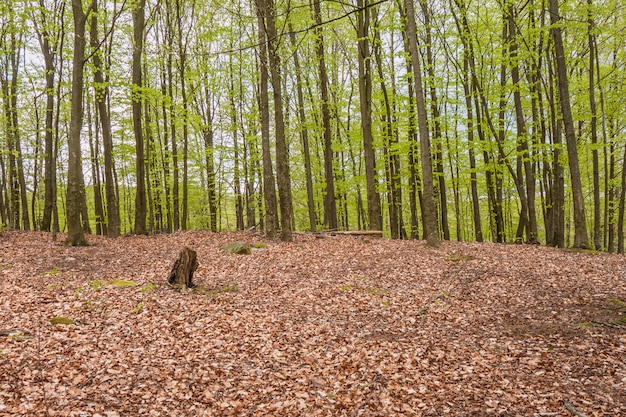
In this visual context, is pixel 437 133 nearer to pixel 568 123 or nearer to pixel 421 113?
pixel 568 123

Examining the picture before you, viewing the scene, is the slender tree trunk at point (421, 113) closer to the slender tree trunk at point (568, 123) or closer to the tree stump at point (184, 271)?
the slender tree trunk at point (568, 123)

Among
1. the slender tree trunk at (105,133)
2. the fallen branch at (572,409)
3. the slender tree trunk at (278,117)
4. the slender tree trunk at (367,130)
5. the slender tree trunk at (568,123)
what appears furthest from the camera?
the slender tree trunk at (367,130)

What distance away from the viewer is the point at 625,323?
622 cm

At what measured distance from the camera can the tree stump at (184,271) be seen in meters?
8.80

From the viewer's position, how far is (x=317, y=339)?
6.39 m

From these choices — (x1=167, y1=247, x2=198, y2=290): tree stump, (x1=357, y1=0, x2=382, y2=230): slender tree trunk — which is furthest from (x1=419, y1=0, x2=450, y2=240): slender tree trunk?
(x1=167, y1=247, x2=198, y2=290): tree stump

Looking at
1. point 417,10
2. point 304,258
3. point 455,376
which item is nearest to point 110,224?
point 304,258

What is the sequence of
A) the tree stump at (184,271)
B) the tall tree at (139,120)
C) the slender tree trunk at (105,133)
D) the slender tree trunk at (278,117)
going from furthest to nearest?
1. the tall tree at (139,120)
2. the slender tree trunk at (105,133)
3. the slender tree trunk at (278,117)
4. the tree stump at (184,271)

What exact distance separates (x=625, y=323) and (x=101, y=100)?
1708 centimetres

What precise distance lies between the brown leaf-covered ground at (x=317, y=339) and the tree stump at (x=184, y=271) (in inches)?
14.6

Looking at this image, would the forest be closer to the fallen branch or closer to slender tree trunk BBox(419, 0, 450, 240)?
slender tree trunk BBox(419, 0, 450, 240)

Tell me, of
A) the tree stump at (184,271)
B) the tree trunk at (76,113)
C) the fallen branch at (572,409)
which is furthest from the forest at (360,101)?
the fallen branch at (572,409)

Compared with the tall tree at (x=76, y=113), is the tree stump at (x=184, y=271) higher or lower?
lower

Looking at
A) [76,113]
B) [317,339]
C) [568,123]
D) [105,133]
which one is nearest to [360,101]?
[568,123]
